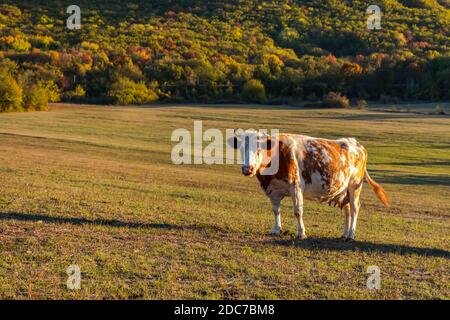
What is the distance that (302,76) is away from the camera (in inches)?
3698

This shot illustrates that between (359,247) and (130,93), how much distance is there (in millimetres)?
72045

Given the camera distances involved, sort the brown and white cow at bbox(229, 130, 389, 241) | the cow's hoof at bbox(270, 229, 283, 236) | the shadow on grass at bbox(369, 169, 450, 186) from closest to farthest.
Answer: the brown and white cow at bbox(229, 130, 389, 241), the cow's hoof at bbox(270, 229, 283, 236), the shadow on grass at bbox(369, 169, 450, 186)

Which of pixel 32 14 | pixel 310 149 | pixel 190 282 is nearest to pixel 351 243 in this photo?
pixel 310 149

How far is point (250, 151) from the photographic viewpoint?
44.2 feet

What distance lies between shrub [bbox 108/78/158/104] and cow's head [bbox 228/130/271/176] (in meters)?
69.9

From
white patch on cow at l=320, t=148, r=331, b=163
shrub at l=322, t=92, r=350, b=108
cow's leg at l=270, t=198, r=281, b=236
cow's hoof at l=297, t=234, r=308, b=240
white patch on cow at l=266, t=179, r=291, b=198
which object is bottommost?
shrub at l=322, t=92, r=350, b=108

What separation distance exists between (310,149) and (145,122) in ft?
160

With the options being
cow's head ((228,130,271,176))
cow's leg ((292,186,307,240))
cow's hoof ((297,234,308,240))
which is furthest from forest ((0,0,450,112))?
cow's hoof ((297,234,308,240))

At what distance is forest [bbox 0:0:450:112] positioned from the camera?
87688mm

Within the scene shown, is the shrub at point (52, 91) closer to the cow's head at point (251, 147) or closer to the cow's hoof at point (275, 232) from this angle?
the cow's hoof at point (275, 232)

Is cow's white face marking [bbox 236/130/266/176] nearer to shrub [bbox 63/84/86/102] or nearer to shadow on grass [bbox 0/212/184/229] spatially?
shadow on grass [bbox 0/212/184/229]

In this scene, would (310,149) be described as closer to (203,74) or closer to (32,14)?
(203,74)

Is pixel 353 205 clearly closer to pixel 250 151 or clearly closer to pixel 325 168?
pixel 325 168

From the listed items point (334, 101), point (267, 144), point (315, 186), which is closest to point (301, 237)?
point (315, 186)
